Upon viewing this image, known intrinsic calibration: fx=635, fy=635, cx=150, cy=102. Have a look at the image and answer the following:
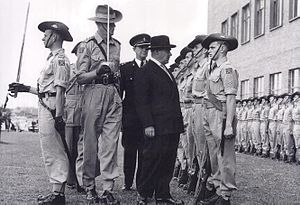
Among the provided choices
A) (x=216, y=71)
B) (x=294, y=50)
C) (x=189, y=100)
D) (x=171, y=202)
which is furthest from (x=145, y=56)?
(x=294, y=50)

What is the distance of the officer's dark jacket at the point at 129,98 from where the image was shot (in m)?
9.91

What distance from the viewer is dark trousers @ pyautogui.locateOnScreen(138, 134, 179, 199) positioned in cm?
804

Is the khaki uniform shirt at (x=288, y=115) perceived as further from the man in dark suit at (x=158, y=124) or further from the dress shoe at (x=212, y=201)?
the man in dark suit at (x=158, y=124)

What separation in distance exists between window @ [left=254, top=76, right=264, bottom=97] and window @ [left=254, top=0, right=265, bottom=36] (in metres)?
2.23

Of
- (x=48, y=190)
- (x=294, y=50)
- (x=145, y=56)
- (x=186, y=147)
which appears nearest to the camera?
(x=48, y=190)

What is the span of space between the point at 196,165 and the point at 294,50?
16138 millimetres

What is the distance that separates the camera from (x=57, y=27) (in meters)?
7.95

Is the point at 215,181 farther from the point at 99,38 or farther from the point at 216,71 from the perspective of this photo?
the point at 99,38

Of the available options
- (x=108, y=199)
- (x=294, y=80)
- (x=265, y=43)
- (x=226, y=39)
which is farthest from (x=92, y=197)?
(x=265, y=43)

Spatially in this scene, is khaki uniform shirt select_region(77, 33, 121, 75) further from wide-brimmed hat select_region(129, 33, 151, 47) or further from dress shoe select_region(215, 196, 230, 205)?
dress shoe select_region(215, 196, 230, 205)

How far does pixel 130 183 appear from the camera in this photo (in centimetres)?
989

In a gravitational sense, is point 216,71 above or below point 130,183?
above

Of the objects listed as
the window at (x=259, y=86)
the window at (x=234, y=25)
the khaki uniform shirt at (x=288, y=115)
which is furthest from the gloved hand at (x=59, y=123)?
the window at (x=234, y=25)

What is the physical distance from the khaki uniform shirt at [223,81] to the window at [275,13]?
19.6m
